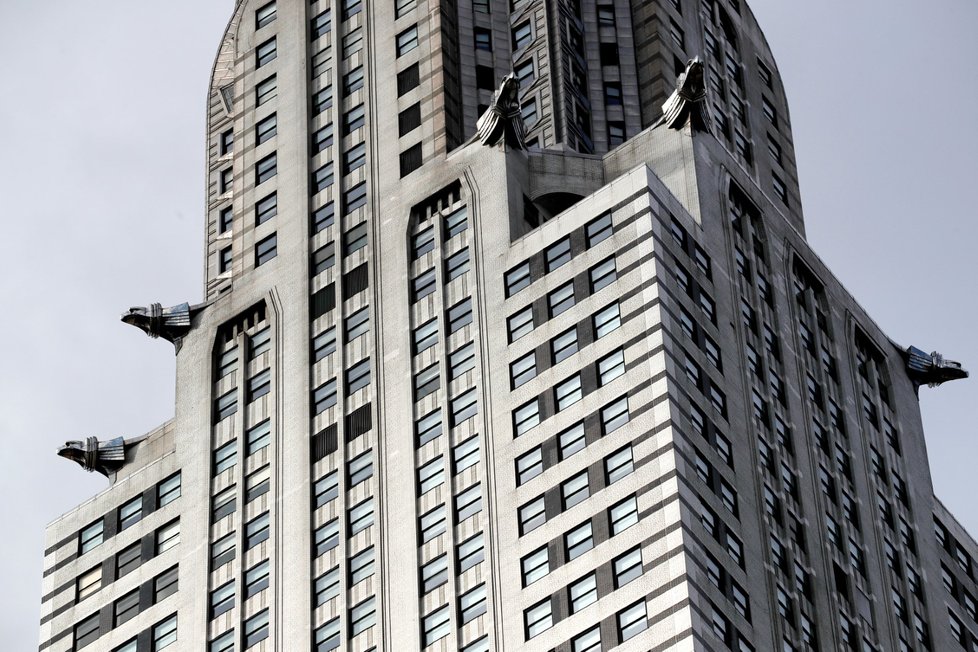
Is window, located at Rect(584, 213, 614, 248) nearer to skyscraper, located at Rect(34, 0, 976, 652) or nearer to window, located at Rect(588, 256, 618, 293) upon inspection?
skyscraper, located at Rect(34, 0, 976, 652)

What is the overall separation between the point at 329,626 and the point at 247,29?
140 feet

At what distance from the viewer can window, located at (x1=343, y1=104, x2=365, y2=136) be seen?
154m

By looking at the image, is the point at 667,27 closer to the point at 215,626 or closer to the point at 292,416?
the point at 292,416

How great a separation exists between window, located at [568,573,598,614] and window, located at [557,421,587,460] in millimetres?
7076

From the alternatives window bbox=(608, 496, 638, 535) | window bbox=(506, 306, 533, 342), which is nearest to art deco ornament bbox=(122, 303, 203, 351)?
window bbox=(506, 306, 533, 342)

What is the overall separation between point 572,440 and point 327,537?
15460 millimetres

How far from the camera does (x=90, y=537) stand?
153 metres

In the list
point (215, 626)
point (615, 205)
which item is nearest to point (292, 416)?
point (215, 626)

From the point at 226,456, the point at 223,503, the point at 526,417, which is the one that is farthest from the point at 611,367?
the point at 226,456

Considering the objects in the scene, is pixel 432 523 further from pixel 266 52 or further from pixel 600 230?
pixel 266 52

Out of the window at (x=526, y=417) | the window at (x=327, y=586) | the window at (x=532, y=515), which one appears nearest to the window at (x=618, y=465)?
the window at (x=532, y=515)

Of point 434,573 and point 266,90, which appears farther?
point 266,90

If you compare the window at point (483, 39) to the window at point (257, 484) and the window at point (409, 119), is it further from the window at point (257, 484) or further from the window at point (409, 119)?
the window at point (257, 484)

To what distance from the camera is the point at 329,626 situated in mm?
137250
